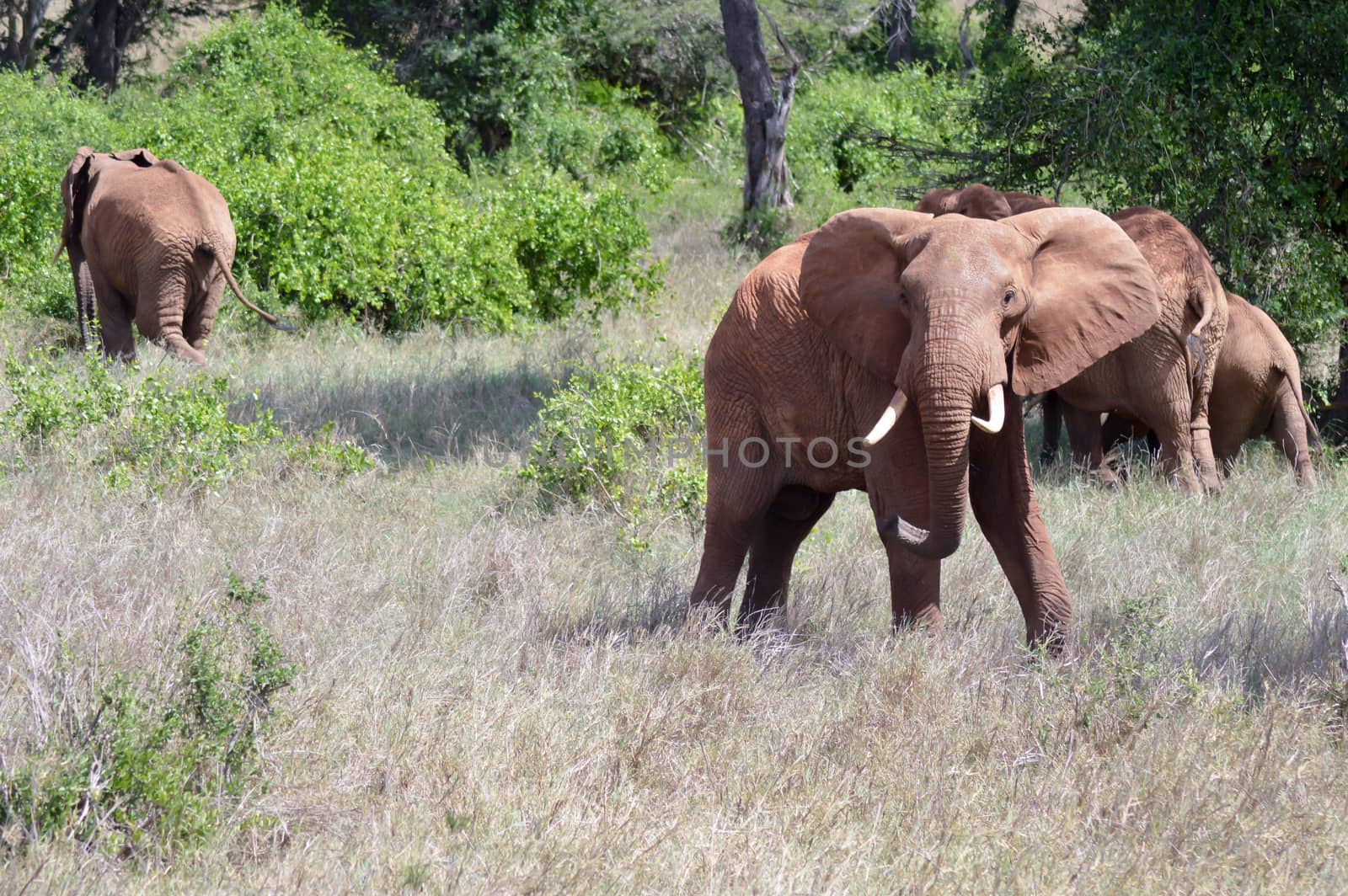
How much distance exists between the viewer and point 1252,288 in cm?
937

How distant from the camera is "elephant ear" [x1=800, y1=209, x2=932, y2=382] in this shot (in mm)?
4660

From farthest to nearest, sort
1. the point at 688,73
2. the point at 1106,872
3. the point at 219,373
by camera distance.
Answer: the point at 688,73 → the point at 219,373 → the point at 1106,872

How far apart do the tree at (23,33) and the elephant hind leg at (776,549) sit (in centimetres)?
2169

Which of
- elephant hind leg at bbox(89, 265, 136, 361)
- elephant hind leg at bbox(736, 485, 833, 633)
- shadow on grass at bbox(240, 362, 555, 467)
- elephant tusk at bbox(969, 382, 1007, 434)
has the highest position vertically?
elephant tusk at bbox(969, 382, 1007, 434)

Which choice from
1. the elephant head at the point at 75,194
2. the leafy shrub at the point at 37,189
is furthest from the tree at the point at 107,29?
the elephant head at the point at 75,194

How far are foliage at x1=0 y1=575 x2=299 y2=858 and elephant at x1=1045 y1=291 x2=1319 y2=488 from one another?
6143mm

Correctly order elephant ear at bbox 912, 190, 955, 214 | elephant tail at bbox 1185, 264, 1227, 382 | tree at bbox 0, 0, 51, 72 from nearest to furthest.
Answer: elephant ear at bbox 912, 190, 955, 214, elephant tail at bbox 1185, 264, 1227, 382, tree at bbox 0, 0, 51, 72

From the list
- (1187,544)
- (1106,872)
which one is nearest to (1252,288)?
(1187,544)

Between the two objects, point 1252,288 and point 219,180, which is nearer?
point 1252,288

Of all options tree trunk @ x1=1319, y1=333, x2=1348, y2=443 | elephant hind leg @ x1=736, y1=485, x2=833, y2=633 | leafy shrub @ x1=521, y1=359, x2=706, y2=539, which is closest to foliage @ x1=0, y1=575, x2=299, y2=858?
elephant hind leg @ x1=736, y1=485, x2=833, y2=633

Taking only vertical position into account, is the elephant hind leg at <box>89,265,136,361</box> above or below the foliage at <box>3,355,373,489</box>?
below

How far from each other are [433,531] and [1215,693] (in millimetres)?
3610

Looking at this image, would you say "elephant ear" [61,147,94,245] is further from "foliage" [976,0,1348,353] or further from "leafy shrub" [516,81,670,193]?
"leafy shrub" [516,81,670,193]

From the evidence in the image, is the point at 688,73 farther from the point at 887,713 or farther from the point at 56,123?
the point at 887,713
